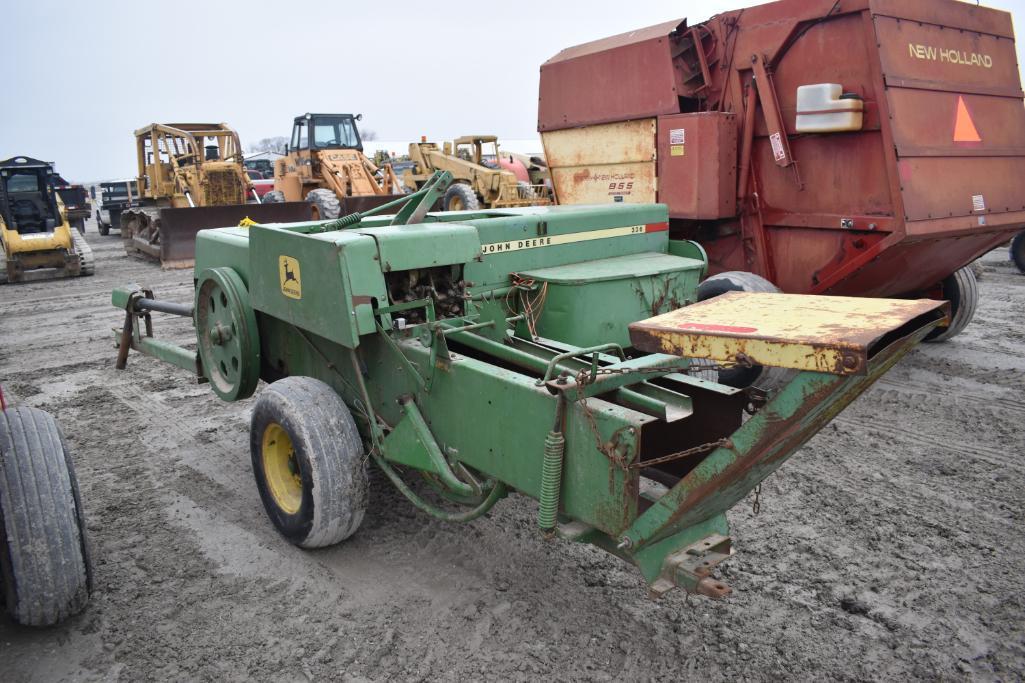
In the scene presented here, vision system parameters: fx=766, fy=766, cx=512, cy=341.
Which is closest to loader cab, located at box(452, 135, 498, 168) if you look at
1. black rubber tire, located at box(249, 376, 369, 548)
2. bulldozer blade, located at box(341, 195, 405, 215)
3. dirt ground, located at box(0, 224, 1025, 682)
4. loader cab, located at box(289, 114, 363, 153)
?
loader cab, located at box(289, 114, 363, 153)

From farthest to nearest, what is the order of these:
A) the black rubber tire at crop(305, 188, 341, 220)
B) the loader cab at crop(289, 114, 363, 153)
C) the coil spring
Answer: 1. the loader cab at crop(289, 114, 363, 153)
2. the black rubber tire at crop(305, 188, 341, 220)
3. the coil spring

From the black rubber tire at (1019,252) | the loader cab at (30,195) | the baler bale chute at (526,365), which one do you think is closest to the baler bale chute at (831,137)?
the baler bale chute at (526,365)

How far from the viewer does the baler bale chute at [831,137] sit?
5.07m

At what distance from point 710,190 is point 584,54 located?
1.88 meters

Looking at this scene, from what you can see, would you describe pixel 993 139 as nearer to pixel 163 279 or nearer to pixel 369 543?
pixel 369 543

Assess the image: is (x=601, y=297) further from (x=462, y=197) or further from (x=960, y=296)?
(x=462, y=197)

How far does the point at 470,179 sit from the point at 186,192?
5975mm

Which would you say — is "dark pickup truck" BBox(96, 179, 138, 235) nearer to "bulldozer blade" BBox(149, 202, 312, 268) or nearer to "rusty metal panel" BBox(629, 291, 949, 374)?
"bulldozer blade" BBox(149, 202, 312, 268)

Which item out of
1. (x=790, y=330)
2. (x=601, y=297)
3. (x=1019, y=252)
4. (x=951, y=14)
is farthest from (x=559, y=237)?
(x=1019, y=252)

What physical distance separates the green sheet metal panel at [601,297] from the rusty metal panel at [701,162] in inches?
71.2

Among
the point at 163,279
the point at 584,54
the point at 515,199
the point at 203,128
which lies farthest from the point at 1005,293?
the point at 203,128

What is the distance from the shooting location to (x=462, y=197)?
1521cm

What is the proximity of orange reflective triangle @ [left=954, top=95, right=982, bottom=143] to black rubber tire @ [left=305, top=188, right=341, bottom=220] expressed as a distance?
11.1 metres

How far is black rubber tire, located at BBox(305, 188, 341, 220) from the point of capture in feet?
47.4
